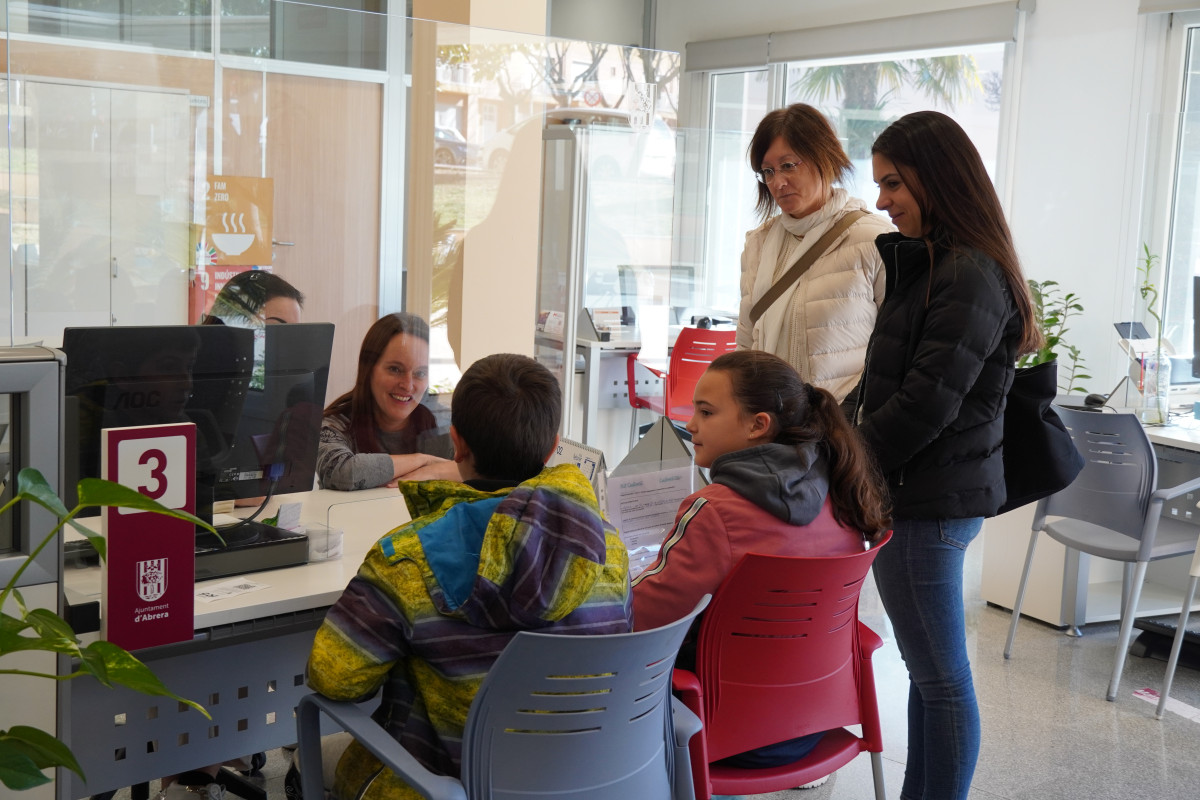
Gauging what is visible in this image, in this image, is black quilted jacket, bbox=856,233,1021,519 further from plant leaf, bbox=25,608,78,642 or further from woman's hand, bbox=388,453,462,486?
plant leaf, bbox=25,608,78,642

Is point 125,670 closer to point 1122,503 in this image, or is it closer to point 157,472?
point 157,472

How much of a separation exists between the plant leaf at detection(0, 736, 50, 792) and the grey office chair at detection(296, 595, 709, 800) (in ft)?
1.39

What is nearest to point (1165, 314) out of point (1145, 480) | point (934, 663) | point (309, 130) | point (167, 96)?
point (1145, 480)

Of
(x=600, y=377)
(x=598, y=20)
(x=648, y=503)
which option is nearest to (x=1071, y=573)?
(x=648, y=503)

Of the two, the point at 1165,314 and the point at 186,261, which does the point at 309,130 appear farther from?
the point at 1165,314

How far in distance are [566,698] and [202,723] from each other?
68cm

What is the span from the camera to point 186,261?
2469 mm

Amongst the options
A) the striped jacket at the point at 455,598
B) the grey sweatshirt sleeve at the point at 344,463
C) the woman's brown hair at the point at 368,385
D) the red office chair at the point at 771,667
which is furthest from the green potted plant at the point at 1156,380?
the striped jacket at the point at 455,598

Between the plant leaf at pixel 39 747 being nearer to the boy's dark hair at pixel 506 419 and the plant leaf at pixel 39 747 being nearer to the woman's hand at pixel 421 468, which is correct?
the boy's dark hair at pixel 506 419

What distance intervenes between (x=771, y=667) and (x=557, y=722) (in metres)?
0.48

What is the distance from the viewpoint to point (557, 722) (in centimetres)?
135

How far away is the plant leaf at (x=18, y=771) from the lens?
0.98m

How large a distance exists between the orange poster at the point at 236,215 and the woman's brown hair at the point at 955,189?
1384mm

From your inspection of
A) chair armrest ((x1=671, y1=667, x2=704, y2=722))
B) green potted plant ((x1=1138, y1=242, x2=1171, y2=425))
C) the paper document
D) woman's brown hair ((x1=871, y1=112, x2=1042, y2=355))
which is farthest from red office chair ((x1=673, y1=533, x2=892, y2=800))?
green potted plant ((x1=1138, y1=242, x2=1171, y2=425))
